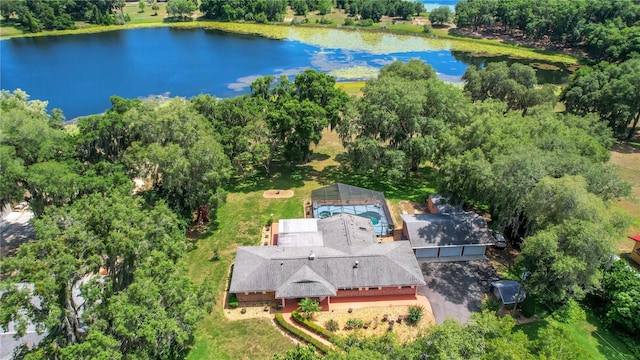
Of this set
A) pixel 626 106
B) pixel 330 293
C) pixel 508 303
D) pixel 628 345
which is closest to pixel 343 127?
pixel 330 293

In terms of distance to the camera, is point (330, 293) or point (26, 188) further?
point (26, 188)

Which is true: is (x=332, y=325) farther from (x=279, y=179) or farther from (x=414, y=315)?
(x=279, y=179)

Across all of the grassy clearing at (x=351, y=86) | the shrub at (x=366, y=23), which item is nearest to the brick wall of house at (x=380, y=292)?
the grassy clearing at (x=351, y=86)

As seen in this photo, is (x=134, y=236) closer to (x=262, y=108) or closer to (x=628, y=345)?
(x=262, y=108)

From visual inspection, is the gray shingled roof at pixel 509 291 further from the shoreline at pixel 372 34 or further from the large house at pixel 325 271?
the shoreline at pixel 372 34

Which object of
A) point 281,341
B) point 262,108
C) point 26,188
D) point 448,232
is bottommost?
point 281,341

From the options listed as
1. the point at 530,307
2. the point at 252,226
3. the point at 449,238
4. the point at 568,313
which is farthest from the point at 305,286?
the point at 568,313

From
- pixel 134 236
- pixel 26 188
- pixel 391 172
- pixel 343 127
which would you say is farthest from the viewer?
pixel 343 127
